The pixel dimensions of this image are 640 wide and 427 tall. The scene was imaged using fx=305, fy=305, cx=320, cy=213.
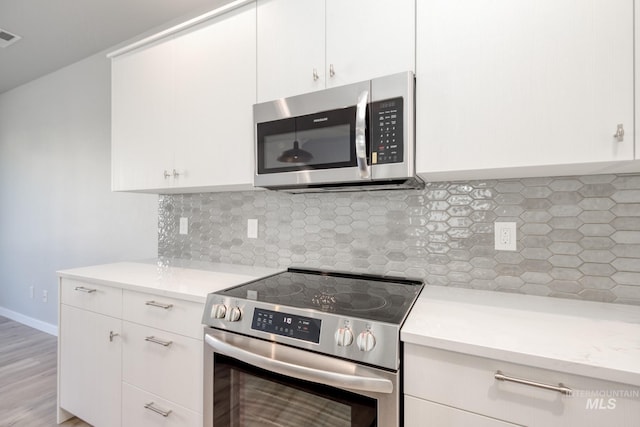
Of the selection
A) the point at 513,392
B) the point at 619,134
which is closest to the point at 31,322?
the point at 513,392

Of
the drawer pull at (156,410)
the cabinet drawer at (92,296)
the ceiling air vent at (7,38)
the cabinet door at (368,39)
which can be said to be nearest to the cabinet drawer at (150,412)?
the drawer pull at (156,410)

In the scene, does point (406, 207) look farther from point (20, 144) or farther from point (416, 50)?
point (20, 144)

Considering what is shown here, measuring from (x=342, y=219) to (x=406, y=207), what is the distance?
343 mm

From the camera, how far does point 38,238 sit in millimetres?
3271

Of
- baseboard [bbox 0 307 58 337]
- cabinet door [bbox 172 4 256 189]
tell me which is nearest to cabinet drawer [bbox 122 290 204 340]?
cabinet door [bbox 172 4 256 189]

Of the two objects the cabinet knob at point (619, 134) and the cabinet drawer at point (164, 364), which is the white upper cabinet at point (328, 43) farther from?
the cabinet drawer at point (164, 364)

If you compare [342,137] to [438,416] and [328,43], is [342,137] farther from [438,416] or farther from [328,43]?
[438,416]

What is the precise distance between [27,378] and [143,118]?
224cm

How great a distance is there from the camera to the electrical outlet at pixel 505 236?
4.22 ft

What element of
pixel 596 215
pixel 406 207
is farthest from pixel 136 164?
pixel 596 215

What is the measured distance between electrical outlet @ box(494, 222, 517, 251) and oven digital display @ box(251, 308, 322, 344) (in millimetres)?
865

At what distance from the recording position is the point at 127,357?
1.51m

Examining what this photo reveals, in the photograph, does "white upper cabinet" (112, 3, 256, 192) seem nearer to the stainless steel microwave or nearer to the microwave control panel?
the stainless steel microwave

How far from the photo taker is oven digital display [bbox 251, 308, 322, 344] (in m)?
0.99
